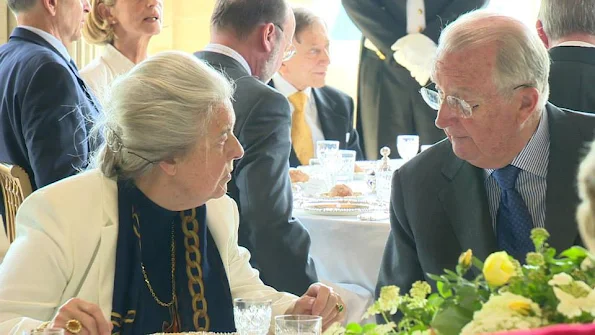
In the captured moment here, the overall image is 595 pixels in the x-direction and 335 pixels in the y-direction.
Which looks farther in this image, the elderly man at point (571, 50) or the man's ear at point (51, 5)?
the man's ear at point (51, 5)

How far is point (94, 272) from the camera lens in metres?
2.27

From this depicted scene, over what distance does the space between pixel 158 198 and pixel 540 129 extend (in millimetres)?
989

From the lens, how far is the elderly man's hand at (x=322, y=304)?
229 cm

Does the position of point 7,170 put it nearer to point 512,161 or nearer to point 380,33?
point 512,161

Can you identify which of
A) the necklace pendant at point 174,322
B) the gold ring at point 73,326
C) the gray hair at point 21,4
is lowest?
the necklace pendant at point 174,322

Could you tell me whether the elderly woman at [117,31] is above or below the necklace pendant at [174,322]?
above

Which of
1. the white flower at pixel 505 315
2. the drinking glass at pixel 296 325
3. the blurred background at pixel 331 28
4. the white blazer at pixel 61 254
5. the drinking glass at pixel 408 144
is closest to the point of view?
the white flower at pixel 505 315

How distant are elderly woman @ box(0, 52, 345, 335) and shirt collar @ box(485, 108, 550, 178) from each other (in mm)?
610

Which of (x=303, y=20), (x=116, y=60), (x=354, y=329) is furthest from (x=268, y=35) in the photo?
(x=354, y=329)

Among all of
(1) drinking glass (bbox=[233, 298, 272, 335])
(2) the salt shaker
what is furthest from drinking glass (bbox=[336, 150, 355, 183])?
(1) drinking glass (bbox=[233, 298, 272, 335])

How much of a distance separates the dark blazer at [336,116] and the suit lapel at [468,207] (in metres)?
2.88

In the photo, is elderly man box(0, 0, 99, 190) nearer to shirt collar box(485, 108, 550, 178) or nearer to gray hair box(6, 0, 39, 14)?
gray hair box(6, 0, 39, 14)

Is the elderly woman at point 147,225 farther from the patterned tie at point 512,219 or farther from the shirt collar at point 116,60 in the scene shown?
the shirt collar at point 116,60

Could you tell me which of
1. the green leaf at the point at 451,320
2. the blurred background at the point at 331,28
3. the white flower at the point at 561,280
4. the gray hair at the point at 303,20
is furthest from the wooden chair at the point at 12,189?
the blurred background at the point at 331,28
